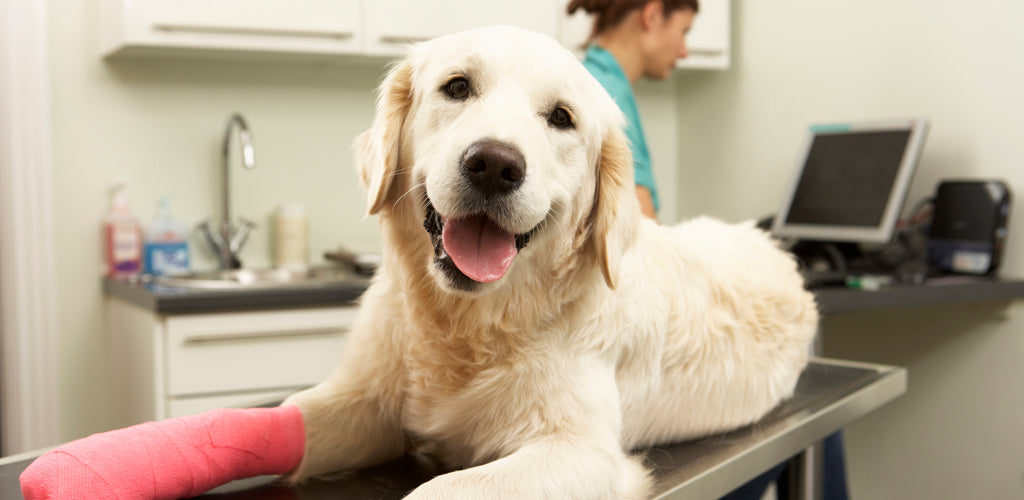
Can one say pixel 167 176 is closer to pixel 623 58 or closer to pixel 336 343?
pixel 336 343

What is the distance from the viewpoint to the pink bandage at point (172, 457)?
0.80 metres

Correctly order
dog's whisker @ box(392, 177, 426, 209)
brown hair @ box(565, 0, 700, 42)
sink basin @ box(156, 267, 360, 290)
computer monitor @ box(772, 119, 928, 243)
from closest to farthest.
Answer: dog's whisker @ box(392, 177, 426, 209) → brown hair @ box(565, 0, 700, 42) → computer monitor @ box(772, 119, 928, 243) → sink basin @ box(156, 267, 360, 290)

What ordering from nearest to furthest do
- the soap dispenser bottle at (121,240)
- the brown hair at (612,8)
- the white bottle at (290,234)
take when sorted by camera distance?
the brown hair at (612,8), the soap dispenser bottle at (121,240), the white bottle at (290,234)

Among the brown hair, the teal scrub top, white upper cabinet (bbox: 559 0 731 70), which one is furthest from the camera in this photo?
white upper cabinet (bbox: 559 0 731 70)

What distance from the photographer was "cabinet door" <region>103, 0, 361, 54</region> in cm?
254

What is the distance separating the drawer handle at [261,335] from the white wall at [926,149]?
69.4 inches

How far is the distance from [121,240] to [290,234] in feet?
1.89

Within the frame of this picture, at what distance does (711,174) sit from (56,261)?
2656 mm

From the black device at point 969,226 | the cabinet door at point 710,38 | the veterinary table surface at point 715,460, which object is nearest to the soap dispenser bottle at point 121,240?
the veterinary table surface at point 715,460

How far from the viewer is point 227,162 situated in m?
2.94

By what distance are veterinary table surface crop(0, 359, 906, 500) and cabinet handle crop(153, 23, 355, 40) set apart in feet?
6.12

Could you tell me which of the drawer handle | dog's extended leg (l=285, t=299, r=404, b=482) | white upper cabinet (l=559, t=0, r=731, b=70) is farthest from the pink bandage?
white upper cabinet (l=559, t=0, r=731, b=70)

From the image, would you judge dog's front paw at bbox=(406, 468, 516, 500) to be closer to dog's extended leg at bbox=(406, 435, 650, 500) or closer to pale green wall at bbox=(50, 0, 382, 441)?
dog's extended leg at bbox=(406, 435, 650, 500)

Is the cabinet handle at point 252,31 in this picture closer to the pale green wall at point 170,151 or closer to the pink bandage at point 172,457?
the pale green wall at point 170,151
